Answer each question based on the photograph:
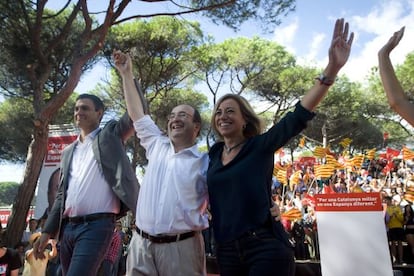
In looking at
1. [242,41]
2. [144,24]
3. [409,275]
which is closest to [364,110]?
[242,41]

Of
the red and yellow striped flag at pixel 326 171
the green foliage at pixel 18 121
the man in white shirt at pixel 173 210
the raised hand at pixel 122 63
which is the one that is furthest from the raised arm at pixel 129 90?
the green foliage at pixel 18 121

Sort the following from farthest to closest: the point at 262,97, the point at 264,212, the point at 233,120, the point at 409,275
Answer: the point at 262,97 → the point at 409,275 → the point at 233,120 → the point at 264,212

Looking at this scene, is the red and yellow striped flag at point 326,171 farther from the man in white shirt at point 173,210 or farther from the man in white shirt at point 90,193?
the man in white shirt at point 173,210

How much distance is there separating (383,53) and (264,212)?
875mm

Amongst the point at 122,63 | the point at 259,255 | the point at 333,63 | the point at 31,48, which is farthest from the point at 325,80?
the point at 31,48

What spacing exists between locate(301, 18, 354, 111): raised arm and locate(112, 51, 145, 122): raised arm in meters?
1.01

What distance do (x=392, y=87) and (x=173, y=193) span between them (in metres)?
1.06

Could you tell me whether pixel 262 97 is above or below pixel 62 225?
above

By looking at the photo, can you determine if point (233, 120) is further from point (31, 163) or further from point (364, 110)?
point (364, 110)

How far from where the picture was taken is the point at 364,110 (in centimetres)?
2631

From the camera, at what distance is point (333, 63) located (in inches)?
68.1

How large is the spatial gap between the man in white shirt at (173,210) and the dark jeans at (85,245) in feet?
1.16

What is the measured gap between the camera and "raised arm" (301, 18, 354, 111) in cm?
167

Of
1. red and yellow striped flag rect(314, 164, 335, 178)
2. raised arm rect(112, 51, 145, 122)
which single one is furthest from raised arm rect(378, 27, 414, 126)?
red and yellow striped flag rect(314, 164, 335, 178)
